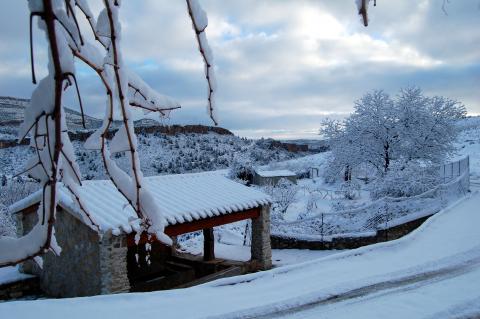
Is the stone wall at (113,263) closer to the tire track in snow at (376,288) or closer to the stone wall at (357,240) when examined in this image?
the tire track in snow at (376,288)

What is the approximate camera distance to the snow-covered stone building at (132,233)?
26.1 feet

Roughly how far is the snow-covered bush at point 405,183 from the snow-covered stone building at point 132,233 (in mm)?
6553

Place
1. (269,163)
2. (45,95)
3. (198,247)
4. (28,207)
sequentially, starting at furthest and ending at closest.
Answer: (269,163), (198,247), (28,207), (45,95)

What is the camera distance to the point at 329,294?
5367mm

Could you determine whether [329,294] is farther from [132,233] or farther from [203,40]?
[203,40]

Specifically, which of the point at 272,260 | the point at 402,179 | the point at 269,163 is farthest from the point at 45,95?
the point at 269,163

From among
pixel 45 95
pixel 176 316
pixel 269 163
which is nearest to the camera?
pixel 45 95

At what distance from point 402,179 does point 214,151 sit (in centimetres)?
2334

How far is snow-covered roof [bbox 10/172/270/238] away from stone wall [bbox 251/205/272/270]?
500 mm

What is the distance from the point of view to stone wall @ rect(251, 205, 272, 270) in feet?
37.3

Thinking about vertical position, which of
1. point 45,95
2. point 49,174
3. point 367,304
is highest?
point 45,95

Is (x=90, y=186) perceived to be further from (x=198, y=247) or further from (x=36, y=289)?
(x=198, y=247)

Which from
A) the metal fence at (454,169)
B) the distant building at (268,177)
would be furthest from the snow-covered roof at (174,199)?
the distant building at (268,177)

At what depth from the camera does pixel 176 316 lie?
15.4ft
